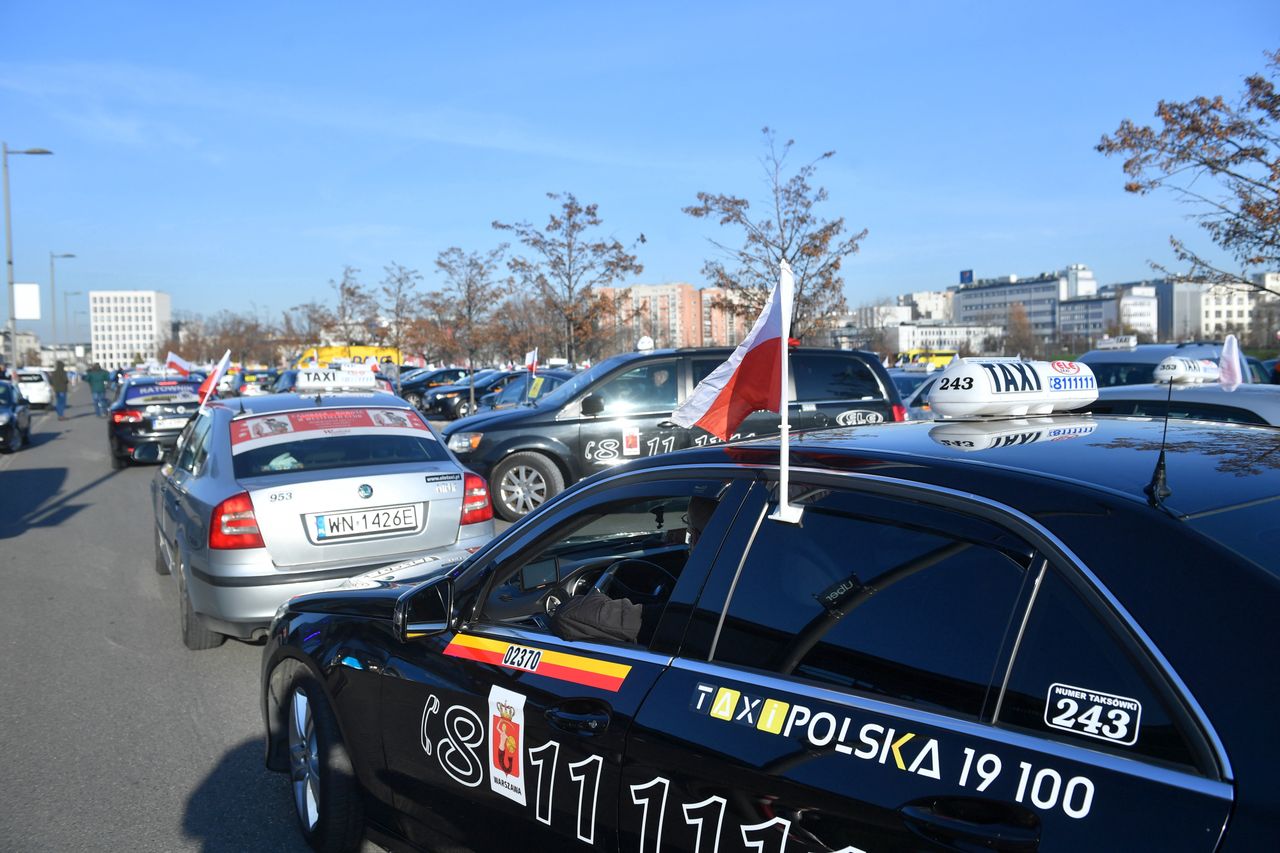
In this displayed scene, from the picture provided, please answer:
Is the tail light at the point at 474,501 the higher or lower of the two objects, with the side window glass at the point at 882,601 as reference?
lower

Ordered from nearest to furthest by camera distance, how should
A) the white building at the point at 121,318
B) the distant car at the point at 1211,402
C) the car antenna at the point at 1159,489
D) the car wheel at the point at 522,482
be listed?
1. the car antenna at the point at 1159,489
2. the distant car at the point at 1211,402
3. the car wheel at the point at 522,482
4. the white building at the point at 121,318

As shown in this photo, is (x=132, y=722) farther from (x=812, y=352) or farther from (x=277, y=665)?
(x=812, y=352)

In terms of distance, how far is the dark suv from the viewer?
11.0 m

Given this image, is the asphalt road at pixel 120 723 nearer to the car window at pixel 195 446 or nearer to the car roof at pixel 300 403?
the car window at pixel 195 446

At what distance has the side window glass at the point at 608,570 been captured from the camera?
2834mm

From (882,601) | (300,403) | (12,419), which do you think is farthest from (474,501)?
(12,419)

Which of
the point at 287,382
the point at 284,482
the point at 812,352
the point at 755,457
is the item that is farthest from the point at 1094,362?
the point at 287,382

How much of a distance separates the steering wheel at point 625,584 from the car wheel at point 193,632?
3.85 metres

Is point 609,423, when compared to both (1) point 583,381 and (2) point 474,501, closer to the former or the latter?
(1) point 583,381

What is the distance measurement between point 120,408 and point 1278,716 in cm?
1911

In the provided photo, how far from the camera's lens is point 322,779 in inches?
141

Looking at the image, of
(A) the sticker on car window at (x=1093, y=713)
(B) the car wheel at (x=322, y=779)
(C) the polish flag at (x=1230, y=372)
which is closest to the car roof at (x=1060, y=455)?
(A) the sticker on car window at (x=1093, y=713)

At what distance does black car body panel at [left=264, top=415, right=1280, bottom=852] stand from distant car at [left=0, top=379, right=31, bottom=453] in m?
22.7

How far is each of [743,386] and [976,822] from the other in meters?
1.57
